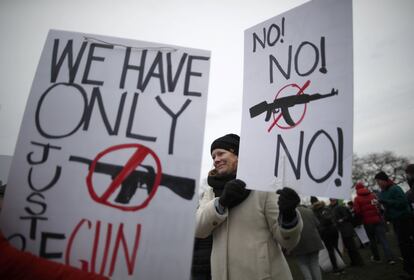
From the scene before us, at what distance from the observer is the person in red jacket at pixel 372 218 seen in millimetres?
5289

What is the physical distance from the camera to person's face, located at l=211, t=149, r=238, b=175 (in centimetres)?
194

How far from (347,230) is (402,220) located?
1.53 meters

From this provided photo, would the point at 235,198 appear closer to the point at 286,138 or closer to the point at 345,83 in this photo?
the point at 286,138

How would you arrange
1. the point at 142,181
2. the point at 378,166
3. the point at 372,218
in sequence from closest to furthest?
the point at 142,181
the point at 372,218
the point at 378,166

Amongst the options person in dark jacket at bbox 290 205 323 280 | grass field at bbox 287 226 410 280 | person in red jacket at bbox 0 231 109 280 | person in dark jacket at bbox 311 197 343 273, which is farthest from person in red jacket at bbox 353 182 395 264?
person in red jacket at bbox 0 231 109 280

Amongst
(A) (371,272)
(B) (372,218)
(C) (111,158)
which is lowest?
(A) (371,272)

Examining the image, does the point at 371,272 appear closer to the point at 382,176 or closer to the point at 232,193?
the point at 382,176

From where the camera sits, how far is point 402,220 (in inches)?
170

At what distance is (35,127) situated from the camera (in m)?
1.23

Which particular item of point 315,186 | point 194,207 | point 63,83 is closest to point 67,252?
point 194,207

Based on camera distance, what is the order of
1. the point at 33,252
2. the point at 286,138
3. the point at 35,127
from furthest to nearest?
the point at 286,138
the point at 35,127
the point at 33,252

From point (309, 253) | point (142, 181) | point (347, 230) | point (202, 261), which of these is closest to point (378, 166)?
point (347, 230)

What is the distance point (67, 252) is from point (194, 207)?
2.01 feet

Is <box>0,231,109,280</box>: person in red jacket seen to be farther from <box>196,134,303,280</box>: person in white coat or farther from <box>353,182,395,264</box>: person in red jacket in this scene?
<box>353,182,395,264</box>: person in red jacket
